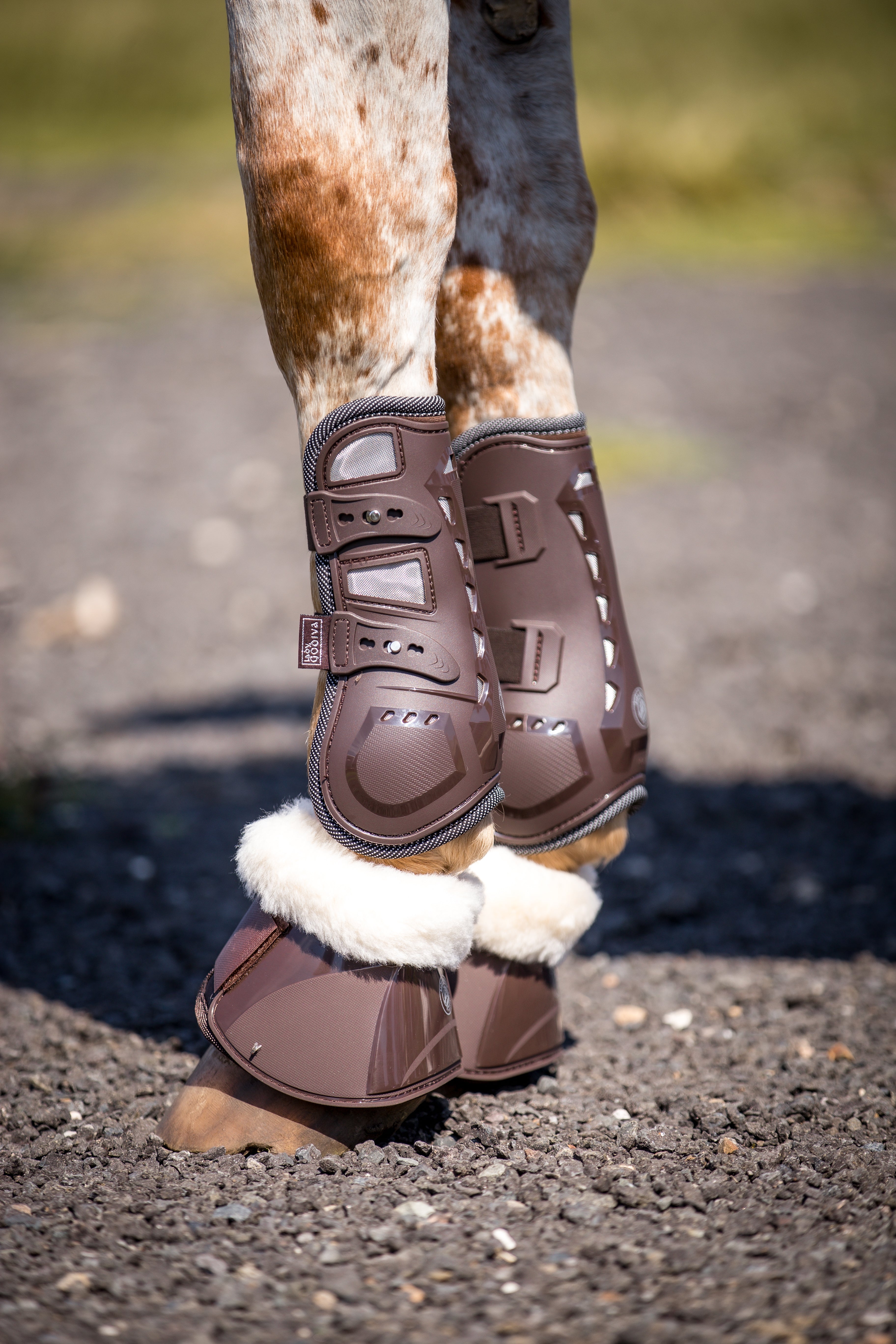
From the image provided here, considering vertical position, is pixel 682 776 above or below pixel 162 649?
below

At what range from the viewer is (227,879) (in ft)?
7.21

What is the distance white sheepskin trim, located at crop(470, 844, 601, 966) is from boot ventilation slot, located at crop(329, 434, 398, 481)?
48 centimetres

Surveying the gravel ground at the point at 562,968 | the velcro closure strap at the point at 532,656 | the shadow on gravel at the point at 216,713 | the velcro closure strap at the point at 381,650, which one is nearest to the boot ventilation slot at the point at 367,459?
the velcro closure strap at the point at 381,650

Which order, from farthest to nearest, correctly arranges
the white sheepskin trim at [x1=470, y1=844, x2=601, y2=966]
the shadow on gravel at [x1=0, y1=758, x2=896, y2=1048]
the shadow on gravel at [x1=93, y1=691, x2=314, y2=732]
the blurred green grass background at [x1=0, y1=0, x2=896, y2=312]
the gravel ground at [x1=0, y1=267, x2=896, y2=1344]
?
the blurred green grass background at [x1=0, y1=0, x2=896, y2=312] → the shadow on gravel at [x1=93, y1=691, x2=314, y2=732] → the shadow on gravel at [x1=0, y1=758, x2=896, y2=1048] → the white sheepskin trim at [x1=470, y1=844, x2=601, y2=966] → the gravel ground at [x1=0, y1=267, x2=896, y2=1344]

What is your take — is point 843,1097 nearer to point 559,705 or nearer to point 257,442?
point 559,705

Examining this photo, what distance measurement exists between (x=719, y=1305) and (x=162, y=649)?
296 centimetres

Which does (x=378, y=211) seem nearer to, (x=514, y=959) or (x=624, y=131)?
(x=514, y=959)

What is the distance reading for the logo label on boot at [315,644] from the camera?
1090 mm

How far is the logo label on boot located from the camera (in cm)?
109

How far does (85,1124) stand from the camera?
1.24m

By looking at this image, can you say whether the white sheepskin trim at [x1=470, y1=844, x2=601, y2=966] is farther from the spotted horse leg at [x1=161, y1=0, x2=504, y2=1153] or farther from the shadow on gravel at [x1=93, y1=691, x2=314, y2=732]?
the shadow on gravel at [x1=93, y1=691, x2=314, y2=732]

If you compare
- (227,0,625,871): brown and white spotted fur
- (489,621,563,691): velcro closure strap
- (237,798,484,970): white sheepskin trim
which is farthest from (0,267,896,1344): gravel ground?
(489,621,563,691): velcro closure strap

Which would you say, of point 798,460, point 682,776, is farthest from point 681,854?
point 798,460

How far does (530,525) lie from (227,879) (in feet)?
4.15
